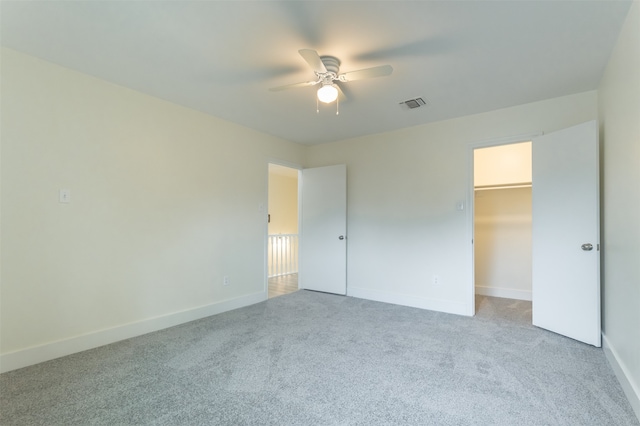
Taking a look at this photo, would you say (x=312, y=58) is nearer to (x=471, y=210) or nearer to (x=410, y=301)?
(x=471, y=210)

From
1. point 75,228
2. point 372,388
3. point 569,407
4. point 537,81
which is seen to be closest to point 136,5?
point 75,228

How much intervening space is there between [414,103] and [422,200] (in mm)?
1294

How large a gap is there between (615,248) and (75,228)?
171 inches

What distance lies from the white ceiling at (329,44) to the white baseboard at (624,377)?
2.27 m

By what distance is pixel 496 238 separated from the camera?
4.56 meters

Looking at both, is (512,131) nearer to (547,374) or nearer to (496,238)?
(496,238)

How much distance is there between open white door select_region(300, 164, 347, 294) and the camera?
15.1 ft

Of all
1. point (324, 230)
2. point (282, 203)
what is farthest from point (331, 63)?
point (282, 203)

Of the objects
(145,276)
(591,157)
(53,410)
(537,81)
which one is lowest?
(53,410)

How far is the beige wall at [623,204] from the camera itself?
70.2 inches

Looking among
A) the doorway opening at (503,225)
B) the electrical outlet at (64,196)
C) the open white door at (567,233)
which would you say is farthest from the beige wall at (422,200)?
the electrical outlet at (64,196)

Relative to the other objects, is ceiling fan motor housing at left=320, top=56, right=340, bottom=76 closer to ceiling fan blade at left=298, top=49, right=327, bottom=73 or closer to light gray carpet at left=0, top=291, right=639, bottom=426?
ceiling fan blade at left=298, top=49, right=327, bottom=73

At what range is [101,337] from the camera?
2.69 m

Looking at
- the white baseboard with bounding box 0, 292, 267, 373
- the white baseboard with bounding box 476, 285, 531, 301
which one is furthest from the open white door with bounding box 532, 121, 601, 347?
the white baseboard with bounding box 0, 292, 267, 373
